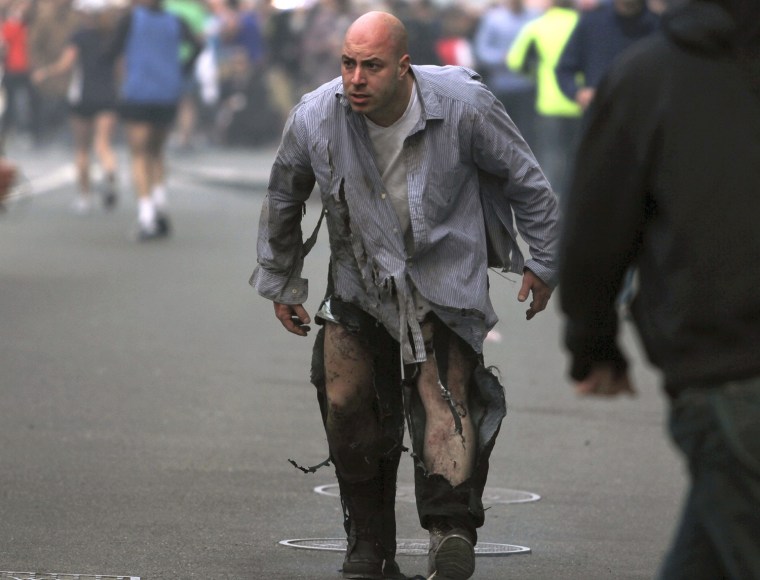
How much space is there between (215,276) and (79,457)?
21.9 feet

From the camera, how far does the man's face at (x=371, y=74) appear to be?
546 centimetres

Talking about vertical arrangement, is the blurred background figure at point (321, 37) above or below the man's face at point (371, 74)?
below

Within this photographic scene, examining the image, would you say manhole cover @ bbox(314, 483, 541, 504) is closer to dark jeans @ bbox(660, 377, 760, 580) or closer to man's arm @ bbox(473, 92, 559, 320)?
man's arm @ bbox(473, 92, 559, 320)

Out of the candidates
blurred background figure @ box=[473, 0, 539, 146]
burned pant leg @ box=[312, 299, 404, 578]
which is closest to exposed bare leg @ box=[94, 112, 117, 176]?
blurred background figure @ box=[473, 0, 539, 146]

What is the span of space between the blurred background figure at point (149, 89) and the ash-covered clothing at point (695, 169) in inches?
529

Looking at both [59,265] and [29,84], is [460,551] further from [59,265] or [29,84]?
[29,84]

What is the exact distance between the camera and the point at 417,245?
556 centimetres

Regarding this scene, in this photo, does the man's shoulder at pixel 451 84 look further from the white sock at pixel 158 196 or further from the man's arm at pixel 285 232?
the white sock at pixel 158 196

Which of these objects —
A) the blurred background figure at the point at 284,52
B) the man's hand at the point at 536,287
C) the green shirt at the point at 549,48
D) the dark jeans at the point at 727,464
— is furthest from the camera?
the blurred background figure at the point at 284,52

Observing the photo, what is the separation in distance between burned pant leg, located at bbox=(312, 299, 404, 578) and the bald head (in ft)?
2.44

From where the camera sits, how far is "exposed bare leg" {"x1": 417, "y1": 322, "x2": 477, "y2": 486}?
560 cm

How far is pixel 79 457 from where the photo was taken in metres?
7.75

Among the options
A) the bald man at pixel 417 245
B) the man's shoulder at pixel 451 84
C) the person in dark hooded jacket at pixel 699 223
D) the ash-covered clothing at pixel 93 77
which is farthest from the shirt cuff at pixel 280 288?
the ash-covered clothing at pixel 93 77

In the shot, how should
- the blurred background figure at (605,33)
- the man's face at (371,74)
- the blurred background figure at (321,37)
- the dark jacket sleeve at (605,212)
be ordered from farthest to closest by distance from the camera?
the blurred background figure at (321,37) → the blurred background figure at (605,33) → the man's face at (371,74) → the dark jacket sleeve at (605,212)
